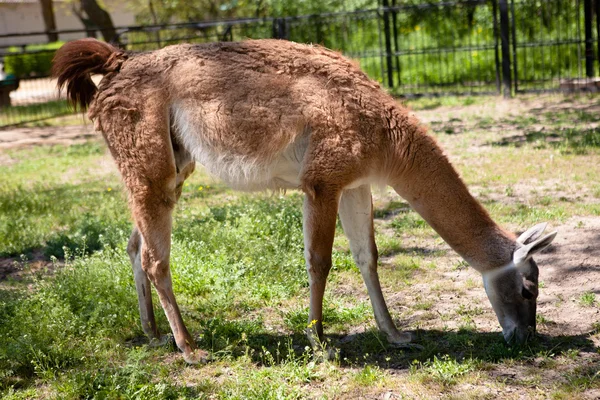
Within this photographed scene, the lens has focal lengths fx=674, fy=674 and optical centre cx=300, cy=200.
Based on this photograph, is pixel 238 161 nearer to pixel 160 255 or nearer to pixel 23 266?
pixel 160 255

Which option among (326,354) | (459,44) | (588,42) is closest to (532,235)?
(326,354)

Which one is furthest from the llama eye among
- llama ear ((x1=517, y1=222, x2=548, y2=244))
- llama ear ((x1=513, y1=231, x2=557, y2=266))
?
llama ear ((x1=517, y1=222, x2=548, y2=244))

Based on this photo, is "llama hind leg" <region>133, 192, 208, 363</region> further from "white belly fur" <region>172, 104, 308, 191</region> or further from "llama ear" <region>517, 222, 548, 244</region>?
"llama ear" <region>517, 222, 548, 244</region>

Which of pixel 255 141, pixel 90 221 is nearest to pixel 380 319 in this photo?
pixel 255 141

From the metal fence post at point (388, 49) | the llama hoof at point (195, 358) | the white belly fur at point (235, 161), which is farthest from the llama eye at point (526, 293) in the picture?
the metal fence post at point (388, 49)

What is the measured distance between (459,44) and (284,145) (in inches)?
567

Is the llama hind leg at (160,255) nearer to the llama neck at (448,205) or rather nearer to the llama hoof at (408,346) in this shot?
the llama hoof at (408,346)

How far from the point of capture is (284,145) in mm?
4500

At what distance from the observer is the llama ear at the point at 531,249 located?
417cm

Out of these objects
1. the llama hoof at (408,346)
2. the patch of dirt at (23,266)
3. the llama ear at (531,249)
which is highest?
the llama ear at (531,249)

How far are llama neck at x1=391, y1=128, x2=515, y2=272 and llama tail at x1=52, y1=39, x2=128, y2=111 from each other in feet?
7.09

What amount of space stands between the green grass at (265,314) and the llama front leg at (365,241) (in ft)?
0.47

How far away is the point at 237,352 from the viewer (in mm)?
4793

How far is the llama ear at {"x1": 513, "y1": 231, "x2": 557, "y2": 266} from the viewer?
13.7 feet
